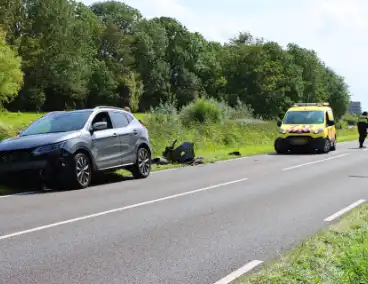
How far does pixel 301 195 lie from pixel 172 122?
14758 millimetres

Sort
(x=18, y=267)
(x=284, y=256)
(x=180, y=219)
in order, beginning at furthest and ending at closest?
(x=180, y=219) < (x=284, y=256) < (x=18, y=267)

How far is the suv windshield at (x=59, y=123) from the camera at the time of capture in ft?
40.5

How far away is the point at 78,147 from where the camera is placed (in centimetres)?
1165

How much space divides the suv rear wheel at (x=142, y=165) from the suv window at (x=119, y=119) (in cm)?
80

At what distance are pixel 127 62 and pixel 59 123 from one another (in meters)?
71.4

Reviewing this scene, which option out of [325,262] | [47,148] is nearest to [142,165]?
[47,148]

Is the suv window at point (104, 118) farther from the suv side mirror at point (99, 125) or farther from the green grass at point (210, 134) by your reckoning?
the green grass at point (210, 134)

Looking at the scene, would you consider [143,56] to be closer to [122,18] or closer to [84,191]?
[122,18]

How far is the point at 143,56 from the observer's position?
86.0m

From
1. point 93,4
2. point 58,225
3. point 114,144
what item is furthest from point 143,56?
point 58,225

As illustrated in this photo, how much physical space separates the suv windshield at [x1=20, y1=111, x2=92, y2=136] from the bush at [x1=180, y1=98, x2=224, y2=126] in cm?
1625

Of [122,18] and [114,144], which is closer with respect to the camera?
[114,144]

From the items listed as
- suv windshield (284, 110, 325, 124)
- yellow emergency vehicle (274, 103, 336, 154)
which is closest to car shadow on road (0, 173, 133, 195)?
yellow emergency vehicle (274, 103, 336, 154)

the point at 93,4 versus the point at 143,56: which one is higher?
the point at 93,4
